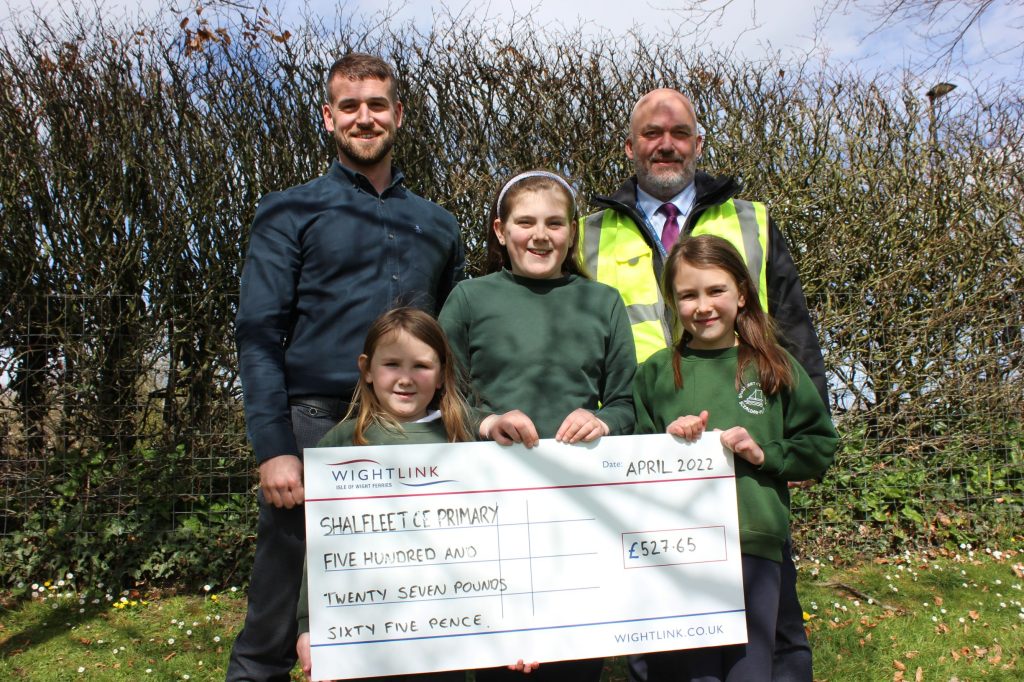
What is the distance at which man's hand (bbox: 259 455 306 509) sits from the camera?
7.52ft

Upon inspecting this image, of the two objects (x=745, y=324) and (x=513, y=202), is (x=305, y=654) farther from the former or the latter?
(x=745, y=324)

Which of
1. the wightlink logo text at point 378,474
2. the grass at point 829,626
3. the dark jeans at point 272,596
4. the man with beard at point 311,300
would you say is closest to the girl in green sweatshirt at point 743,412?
the wightlink logo text at point 378,474

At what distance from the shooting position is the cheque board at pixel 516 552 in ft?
7.07

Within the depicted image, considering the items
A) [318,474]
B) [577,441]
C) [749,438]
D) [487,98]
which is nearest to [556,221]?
[577,441]

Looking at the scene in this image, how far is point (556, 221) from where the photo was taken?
96.1 inches

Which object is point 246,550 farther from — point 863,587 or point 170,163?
point 863,587

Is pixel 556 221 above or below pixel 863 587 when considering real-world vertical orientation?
above

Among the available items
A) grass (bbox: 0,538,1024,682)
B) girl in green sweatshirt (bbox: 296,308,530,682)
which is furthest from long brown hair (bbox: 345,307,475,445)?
grass (bbox: 0,538,1024,682)

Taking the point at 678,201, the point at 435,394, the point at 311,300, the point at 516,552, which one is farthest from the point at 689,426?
the point at 311,300

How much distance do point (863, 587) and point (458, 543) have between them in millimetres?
4163

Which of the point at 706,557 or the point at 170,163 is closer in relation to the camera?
the point at 706,557

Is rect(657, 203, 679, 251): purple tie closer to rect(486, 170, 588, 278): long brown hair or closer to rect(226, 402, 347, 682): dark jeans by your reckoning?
rect(486, 170, 588, 278): long brown hair

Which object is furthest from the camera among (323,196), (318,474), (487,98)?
(487,98)

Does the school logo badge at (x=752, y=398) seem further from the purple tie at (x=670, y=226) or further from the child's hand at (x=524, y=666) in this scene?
the child's hand at (x=524, y=666)
